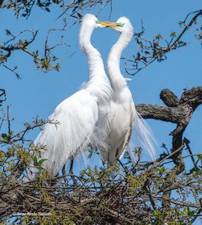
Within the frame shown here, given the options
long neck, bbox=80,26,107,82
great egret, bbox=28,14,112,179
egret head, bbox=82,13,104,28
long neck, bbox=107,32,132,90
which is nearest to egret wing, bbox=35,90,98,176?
great egret, bbox=28,14,112,179

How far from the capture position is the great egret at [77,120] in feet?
21.5

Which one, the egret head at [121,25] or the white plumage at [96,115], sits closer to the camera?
the white plumage at [96,115]

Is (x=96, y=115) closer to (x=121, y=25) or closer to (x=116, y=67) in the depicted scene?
(x=116, y=67)

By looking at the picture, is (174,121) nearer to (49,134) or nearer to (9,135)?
(49,134)

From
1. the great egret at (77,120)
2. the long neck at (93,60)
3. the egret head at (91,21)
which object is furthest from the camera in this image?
the egret head at (91,21)

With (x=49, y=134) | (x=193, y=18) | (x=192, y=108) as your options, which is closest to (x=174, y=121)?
(x=192, y=108)

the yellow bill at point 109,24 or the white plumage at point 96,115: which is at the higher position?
the yellow bill at point 109,24

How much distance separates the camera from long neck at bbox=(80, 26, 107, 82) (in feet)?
22.5

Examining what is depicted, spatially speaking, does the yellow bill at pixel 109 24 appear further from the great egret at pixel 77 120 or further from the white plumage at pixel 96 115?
the great egret at pixel 77 120

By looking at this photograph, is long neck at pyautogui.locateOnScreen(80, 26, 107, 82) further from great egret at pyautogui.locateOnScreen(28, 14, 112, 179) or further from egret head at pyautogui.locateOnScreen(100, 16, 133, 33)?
egret head at pyautogui.locateOnScreen(100, 16, 133, 33)

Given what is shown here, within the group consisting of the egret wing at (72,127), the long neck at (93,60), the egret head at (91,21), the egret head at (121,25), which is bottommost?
the egret wing at (72,127)

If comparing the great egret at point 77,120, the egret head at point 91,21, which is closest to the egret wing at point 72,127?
the great egret at point 77,120

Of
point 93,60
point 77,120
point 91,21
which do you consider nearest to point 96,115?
point 77,120

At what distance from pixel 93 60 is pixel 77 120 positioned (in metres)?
0.55
